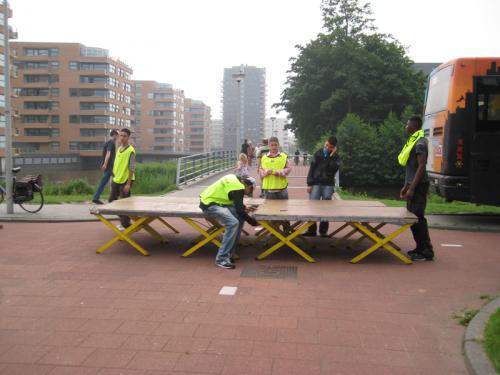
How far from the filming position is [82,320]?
4898 mm

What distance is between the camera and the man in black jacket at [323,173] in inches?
367

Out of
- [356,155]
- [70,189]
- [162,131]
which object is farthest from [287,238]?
[162,131]

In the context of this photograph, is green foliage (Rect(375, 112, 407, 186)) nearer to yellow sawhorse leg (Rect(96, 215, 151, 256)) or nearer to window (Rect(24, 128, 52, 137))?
yellow sawhorse leg (Rect(96, 215, 151, 256))

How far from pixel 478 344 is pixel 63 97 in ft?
281

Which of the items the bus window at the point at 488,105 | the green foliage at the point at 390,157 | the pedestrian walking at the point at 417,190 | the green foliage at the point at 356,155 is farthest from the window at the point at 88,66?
the pedestrian walking at the point at 417,190

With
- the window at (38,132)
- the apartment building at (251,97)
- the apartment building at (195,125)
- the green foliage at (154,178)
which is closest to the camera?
the green foliage at (154,178)

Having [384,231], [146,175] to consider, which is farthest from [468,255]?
[146,175]

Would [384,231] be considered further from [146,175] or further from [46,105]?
[46,105]

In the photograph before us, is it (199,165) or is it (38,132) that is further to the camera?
(38,132)

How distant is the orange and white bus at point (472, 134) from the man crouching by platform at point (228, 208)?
5289 millimetres

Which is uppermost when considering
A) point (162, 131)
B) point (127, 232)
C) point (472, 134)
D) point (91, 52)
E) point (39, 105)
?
point (91, 52)

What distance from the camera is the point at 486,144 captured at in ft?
33.9

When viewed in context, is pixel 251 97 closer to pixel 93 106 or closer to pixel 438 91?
pixel 93 106

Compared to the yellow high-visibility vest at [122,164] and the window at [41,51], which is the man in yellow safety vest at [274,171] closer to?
the yellow high-visibility vest at [122,164]
